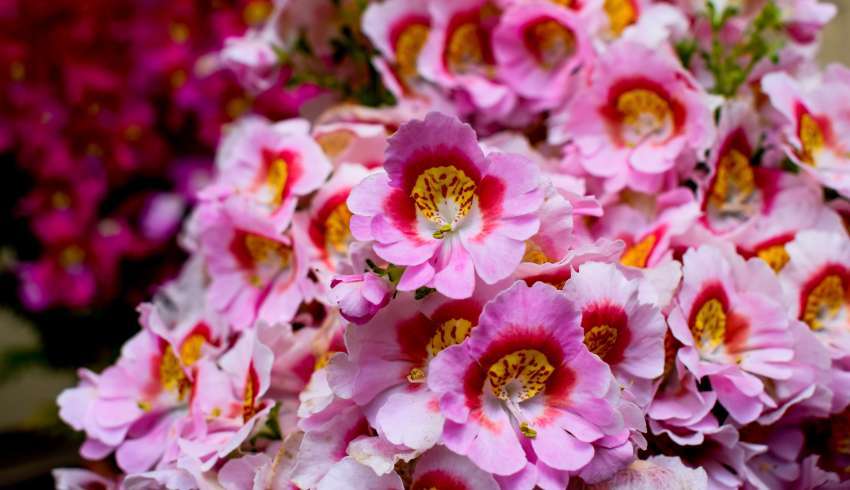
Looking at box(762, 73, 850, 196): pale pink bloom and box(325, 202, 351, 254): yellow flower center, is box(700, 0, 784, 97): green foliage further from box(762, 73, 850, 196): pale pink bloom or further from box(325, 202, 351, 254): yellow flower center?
box(325, 202, 351, 254): yellow flower center

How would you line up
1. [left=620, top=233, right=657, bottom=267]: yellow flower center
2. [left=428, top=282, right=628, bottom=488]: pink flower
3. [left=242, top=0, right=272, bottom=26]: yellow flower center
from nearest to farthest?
[left=428, top=282, right=628, bottom=488]: pink flower, [left=620, top=233, right=657, bottom=267]: yellow flower center, [left=242, top=0, right=272, bottom=26]: yellow flower center

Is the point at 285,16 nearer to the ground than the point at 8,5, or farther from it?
nearer to the ground

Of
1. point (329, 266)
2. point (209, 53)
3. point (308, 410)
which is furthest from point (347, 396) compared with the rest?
point (209, 53)

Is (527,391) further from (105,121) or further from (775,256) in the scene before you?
(105,121)

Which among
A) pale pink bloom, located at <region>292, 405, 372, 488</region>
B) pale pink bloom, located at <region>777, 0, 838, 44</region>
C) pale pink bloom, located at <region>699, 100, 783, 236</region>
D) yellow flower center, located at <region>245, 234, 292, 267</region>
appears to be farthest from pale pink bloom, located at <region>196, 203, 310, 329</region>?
pale pink bloom, located at <region>777, 0, 838, 44</region>

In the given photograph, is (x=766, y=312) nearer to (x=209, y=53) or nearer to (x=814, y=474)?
(x=814, y=474)

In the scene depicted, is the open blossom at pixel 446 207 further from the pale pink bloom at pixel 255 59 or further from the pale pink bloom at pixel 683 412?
the pale pink bloom at pixel 255 59

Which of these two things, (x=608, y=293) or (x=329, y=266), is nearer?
(x=608, y=293)

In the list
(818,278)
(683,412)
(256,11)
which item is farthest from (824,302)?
(256,11)
